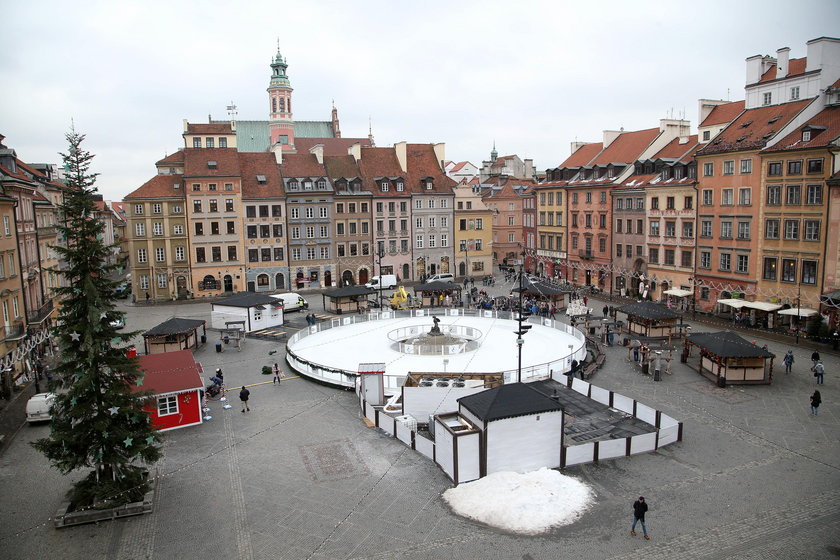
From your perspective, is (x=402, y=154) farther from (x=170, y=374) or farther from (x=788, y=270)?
(x=170, y=374)

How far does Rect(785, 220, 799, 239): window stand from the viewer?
41375 mm

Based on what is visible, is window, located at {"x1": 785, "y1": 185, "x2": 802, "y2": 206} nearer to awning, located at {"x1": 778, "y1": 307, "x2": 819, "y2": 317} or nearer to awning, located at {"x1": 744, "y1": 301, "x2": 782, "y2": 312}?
awning, located at {"x1": 744, "y1": 301, "x2": 782, "y2": 312}

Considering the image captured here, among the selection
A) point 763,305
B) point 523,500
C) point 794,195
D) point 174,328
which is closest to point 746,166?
point 794,195

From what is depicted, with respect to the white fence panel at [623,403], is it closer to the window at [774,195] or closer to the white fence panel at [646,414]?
the white fence panel at [646,414]

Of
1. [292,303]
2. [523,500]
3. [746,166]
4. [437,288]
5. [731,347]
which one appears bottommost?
[523,500]

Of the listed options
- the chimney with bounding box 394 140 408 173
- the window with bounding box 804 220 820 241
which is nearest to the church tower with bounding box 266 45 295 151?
the chimney with bounding box 394 140 408 173

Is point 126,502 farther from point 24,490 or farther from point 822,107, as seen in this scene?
point 822,107

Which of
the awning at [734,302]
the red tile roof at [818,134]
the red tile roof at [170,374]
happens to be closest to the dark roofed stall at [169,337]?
the red tile roof at [170,374]

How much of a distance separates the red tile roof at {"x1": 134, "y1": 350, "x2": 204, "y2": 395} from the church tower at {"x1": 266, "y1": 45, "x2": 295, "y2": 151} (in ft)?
289

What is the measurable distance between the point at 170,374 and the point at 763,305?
3730cm

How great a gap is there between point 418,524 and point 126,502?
8901mm

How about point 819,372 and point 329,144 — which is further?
point 329,144

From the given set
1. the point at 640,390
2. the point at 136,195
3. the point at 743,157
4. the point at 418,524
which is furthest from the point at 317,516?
the point at 136,195

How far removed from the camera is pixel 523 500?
19.0 meters
